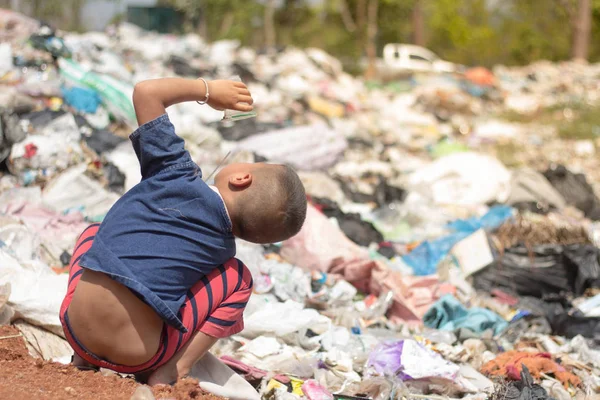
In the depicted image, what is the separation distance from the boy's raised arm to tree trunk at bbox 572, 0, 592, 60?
18909 mm

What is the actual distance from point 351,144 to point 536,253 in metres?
3.56

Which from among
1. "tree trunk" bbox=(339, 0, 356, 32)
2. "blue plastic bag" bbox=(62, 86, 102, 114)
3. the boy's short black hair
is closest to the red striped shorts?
the boy's short black hair

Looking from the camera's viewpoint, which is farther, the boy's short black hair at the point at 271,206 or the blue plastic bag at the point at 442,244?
the blue plastic bag at the point at 442,244

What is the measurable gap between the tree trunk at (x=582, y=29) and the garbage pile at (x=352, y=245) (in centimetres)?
1180

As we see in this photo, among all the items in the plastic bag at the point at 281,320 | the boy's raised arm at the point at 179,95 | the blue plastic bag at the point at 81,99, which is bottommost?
the plastic bag at the point at 281,320

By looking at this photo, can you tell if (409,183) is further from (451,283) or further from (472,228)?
(451,283)

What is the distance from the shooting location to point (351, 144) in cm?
755

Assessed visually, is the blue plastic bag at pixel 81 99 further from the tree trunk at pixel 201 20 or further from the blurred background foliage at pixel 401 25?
the tree trunk at pixel 201 20

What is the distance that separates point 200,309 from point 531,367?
1.55 m

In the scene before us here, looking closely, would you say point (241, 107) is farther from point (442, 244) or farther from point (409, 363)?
point (442, 244)

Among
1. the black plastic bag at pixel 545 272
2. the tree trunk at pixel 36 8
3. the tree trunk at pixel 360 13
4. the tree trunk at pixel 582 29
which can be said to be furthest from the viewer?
the tree trunk at pixel 360 13

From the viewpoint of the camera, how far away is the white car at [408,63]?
1573 cm

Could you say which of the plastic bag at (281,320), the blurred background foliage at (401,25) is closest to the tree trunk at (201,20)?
the blurred background foliage at (401,25)

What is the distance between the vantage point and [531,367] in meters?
2.83
